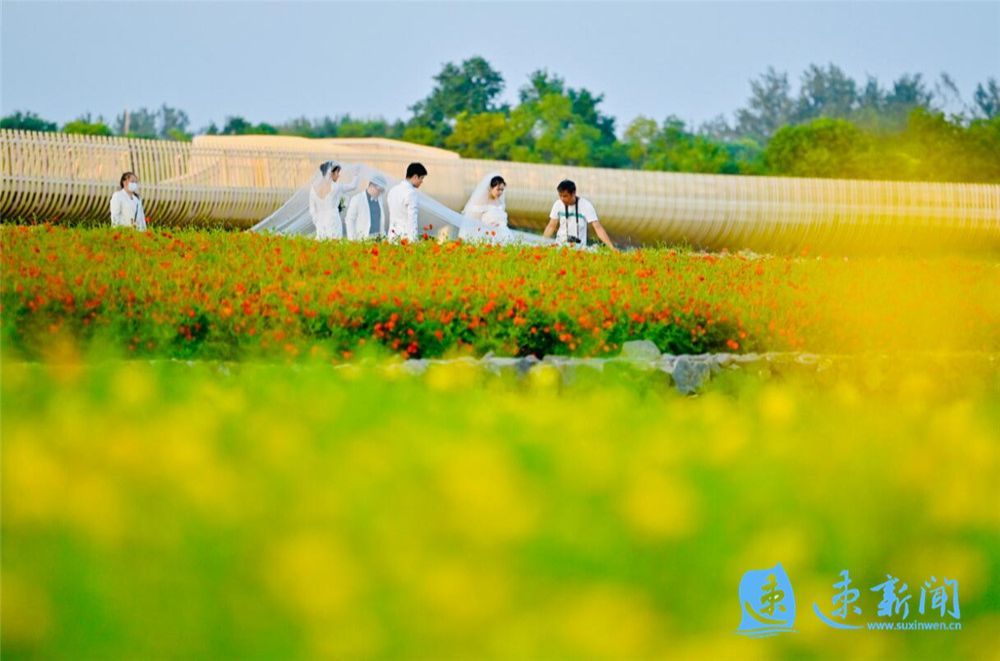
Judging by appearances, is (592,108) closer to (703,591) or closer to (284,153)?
(284,153)

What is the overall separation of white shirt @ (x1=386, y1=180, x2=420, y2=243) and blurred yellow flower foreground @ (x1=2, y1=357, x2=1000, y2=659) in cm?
759

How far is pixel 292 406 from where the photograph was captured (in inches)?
139

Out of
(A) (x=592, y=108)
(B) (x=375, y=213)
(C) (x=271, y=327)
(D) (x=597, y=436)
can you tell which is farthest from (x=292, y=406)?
(A) (x=592, y=108)

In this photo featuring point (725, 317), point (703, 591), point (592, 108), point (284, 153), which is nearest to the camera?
point (703, 591)

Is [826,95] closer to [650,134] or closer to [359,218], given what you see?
[650,134]

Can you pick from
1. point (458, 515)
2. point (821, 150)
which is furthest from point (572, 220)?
point (821, 150)

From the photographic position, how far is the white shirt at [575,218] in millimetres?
11375

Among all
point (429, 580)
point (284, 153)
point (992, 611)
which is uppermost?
point (284, 153)

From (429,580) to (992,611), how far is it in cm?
138

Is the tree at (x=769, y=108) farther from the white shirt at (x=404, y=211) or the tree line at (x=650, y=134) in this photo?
the white shirt at (x=404, y=211)

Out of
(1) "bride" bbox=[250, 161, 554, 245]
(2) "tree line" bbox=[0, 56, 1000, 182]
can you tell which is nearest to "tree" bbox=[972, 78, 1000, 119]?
(2) "tree line" bbox=[0, 56, 1000, 182]

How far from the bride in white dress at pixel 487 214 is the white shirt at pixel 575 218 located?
20.2 inches

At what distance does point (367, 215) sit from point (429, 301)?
4.07m

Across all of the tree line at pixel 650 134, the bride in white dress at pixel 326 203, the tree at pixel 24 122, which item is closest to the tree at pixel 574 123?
the tree line at pixel 650 134
